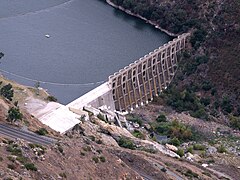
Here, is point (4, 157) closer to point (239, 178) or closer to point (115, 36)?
point (239, 178)

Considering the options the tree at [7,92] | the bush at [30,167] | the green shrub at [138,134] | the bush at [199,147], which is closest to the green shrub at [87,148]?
the bush at [30,167]

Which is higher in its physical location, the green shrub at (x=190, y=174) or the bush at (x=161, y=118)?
the green shrub at (x=190, y=174)

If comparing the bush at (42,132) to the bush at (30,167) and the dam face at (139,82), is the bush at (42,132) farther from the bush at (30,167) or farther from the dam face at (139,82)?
the dam face at (139,82)

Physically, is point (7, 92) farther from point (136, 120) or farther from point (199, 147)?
point (199, 147)

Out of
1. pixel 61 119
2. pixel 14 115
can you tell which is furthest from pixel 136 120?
pixel 14 115

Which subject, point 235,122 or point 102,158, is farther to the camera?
point 235,122

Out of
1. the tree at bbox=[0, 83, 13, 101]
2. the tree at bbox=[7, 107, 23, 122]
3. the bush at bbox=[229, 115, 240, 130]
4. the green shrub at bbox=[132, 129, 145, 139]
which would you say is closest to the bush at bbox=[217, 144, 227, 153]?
the green shrub at bbox=[132, 129, 145, 139]

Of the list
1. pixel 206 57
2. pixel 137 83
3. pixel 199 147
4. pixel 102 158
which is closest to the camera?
pixel 102 158
